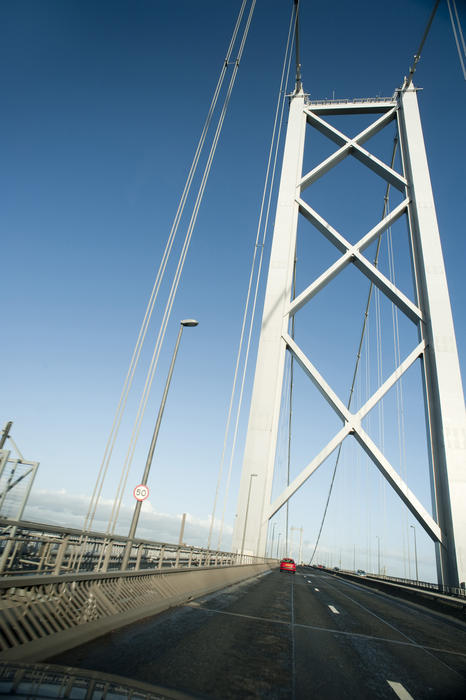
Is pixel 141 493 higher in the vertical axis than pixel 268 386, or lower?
lower

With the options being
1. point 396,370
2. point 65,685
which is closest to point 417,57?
point 396,370

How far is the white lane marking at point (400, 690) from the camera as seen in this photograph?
381 cm

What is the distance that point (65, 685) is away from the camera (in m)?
2.33

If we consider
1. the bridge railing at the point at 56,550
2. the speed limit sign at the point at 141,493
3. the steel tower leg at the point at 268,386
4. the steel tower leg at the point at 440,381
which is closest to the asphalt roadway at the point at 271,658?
the bridge railing at the point at 56,550

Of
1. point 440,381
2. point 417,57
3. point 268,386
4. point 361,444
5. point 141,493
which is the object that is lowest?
point 141,493

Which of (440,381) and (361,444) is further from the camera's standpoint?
(361,444)

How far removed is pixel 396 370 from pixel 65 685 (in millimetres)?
18387

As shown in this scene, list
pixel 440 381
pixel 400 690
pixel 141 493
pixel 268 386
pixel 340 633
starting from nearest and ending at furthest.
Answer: pixel 400 690 → pixel 340 633 → pixel 141 493 → pixel 440 381 → pixel 268 386

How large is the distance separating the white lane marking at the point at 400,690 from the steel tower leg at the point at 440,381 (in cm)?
1223

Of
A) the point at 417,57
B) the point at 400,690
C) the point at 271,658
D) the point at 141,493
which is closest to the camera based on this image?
the point at 400,690

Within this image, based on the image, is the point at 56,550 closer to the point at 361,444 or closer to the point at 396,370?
the point at 361,444

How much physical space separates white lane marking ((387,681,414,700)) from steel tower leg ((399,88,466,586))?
12.2 m

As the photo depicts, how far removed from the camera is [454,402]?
647 inches

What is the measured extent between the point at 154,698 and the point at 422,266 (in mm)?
21163
